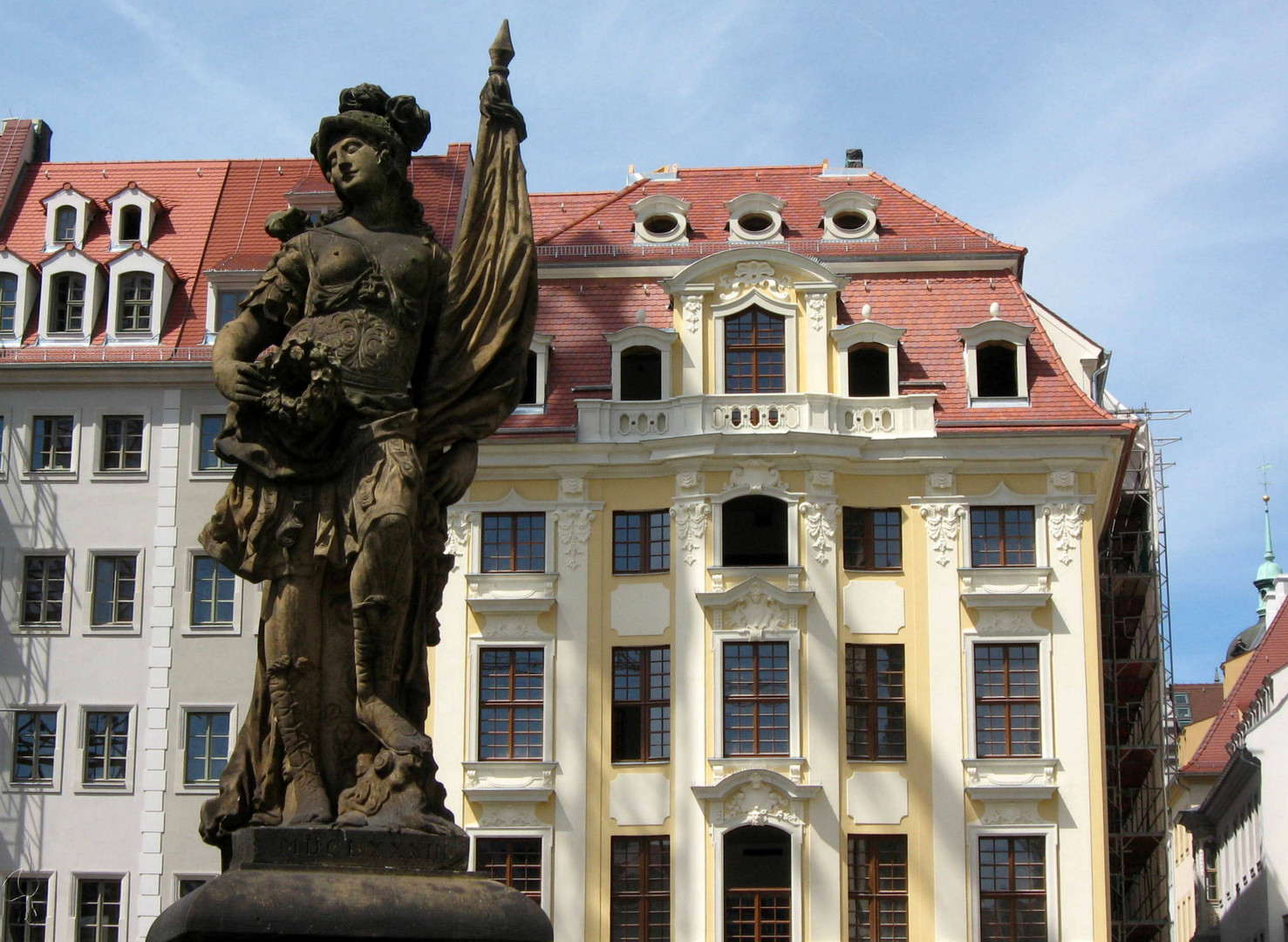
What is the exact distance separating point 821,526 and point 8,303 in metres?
16.8

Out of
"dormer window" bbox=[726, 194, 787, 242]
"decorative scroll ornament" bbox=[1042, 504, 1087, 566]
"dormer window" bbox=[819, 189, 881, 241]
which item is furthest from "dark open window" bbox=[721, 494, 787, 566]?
"dormer window" bbox=[819, 189, 881, 241]

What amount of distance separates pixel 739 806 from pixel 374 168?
2801 cm

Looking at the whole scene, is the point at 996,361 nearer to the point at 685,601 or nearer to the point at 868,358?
the point at 868,358

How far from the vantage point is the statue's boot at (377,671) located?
7.29 meters

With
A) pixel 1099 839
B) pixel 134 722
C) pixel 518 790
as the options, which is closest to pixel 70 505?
pixel 134 722

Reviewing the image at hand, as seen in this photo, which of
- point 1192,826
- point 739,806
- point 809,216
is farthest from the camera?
point 1192,826

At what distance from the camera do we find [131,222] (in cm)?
4244

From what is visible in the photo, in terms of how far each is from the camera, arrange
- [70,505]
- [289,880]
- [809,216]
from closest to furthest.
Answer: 1. [289,880]
2. [70,505]
3. [809,216]

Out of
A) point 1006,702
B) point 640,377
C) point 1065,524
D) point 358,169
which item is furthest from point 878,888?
point 358,169

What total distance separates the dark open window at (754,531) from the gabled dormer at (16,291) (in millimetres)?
14474

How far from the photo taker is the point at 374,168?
315 inches

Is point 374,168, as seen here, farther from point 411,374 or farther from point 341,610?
point 341,610

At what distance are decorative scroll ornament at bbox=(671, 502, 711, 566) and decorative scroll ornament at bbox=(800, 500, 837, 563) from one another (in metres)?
1.78

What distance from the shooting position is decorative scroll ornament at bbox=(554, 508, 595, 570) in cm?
3700
